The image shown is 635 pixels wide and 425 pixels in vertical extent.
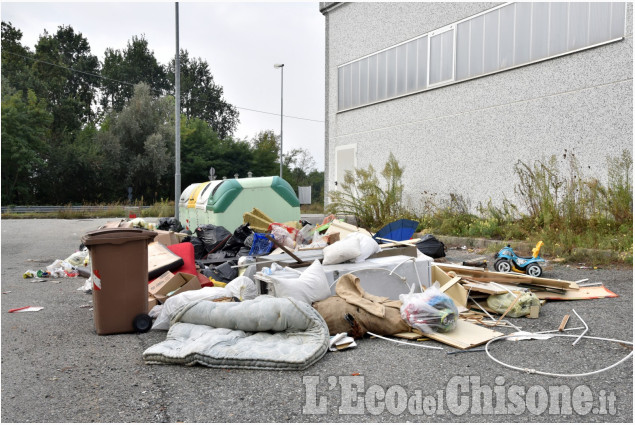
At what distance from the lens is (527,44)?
10625 mm

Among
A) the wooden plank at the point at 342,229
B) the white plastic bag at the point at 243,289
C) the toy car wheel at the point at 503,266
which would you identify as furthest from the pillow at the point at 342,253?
the toy car wheel at the point at 503,266

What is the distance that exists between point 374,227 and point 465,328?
8.21 metres

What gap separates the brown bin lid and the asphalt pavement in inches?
34.4

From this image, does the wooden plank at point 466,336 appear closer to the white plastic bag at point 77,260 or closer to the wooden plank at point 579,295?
the wooden plank at point 579,295

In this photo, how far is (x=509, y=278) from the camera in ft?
19.2

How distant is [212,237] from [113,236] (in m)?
3.89

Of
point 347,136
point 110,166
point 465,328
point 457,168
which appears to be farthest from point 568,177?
point 110,166

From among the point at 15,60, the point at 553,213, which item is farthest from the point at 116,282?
the point at 15,60

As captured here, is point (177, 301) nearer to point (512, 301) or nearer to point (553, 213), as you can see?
point (512, 301)

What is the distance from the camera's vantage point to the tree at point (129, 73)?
4847cm

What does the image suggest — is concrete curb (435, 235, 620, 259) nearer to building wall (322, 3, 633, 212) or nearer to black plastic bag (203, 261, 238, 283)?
building wall (322, 3, 633, 212)

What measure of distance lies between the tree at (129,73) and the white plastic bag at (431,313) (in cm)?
4775

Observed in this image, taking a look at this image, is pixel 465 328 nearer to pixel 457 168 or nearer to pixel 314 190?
pixel 457 168

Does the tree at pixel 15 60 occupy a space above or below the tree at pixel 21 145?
above
